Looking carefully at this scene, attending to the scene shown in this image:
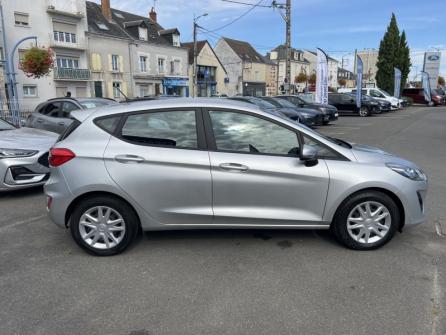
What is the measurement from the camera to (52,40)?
3133cm

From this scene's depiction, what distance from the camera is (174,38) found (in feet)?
145

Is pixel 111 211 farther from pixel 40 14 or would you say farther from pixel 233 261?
pixel 40 14

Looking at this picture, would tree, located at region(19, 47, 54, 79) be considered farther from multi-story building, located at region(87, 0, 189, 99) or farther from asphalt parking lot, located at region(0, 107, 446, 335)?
asphalt parking lot, located at region(0, 107, 446, 335)

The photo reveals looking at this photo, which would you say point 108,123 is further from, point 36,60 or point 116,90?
point 116,90

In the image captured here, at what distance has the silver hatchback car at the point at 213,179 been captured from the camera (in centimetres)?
379

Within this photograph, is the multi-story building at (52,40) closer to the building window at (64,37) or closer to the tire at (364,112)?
the building window at (64,37)

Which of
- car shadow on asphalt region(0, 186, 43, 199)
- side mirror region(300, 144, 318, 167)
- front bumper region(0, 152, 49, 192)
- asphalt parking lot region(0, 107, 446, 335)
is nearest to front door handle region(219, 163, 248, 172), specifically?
side mirror region(300, 144, 318, 167)

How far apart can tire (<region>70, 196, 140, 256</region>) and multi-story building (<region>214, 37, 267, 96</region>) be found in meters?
56.3

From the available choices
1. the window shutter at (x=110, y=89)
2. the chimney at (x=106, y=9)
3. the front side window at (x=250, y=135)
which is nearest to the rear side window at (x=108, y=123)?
the front side window at (x=250, y=135)

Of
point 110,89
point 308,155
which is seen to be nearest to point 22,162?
point 308,155

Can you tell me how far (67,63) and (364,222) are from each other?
111ft

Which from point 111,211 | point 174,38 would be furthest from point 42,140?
point 174,38

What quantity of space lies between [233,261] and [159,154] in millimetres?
1328

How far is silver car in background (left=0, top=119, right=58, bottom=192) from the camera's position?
19.4ft
